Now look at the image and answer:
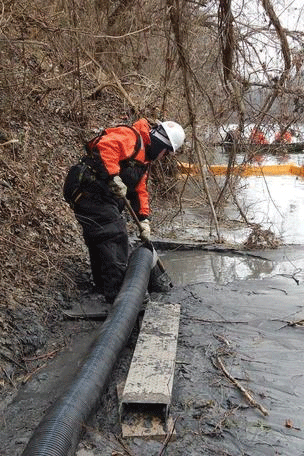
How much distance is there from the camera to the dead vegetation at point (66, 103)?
15.2 feet

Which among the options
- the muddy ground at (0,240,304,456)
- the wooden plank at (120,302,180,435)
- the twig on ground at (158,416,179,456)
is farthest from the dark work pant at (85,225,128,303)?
the twig on ground at (158,416,179,456)

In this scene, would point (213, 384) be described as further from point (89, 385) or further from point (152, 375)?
point (89, 385)

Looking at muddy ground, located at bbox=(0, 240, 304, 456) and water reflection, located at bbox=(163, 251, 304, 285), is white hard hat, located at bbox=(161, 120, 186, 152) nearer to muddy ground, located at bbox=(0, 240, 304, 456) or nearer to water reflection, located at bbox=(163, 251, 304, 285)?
muddy ground, located at bbox=(0, 240, 304, 456)

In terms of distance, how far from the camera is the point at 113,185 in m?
4.54

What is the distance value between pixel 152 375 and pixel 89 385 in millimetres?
454

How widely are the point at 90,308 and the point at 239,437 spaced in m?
2.28

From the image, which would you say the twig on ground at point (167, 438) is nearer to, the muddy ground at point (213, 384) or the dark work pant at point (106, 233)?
the muddy ground at point (213, 384)

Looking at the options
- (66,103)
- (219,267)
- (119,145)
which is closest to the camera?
(119,145)

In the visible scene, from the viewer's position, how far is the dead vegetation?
4.62m

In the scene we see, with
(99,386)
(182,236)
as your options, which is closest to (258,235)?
(182,236)

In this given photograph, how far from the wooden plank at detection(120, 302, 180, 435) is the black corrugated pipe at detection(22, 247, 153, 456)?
0.17 metres

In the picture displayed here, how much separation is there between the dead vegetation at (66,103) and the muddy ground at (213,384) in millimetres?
360

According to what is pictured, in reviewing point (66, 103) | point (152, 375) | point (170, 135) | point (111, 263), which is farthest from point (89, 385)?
point (66, 103)

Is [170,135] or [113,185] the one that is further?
[170,135]
